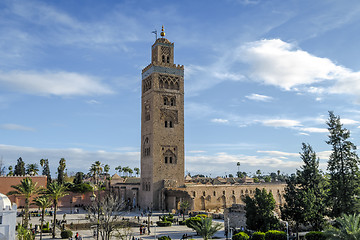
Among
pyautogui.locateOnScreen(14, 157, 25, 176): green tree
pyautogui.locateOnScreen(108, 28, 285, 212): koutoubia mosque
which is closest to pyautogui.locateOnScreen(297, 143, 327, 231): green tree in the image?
pyautogui.locateOnScreen(108, 28, 285, 212): koutoubia mosque

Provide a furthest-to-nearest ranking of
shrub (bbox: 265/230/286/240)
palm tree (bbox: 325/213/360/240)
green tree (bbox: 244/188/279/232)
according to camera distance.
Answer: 1. green tree (bbox: 244/188/279/232)
2. shrub (bbox: 265/230/286/240)
3. palm tree (bbox: 325/213/360/240)

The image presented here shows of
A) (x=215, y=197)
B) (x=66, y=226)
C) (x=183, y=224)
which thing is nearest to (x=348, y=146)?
(x=183, y=224)

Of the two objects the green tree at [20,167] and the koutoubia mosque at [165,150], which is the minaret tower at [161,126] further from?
the green tree at [20,167]

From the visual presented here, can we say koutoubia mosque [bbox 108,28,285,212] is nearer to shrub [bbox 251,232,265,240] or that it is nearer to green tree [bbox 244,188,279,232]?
green tree [bbox 244,188,279,232]

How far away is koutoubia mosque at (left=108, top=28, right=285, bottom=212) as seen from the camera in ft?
150

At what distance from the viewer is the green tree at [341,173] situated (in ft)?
85.5

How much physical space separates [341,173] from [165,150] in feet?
85.1

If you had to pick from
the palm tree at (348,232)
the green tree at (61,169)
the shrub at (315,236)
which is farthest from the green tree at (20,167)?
the palm tree at (348,232)

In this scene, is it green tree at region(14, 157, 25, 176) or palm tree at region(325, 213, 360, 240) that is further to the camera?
green tree at region(14, 157, 25, 176)

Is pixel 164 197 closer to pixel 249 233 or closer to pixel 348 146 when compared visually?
pixel 249 233

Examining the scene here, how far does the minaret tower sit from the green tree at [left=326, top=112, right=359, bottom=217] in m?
24.3

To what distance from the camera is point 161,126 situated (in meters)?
48.1

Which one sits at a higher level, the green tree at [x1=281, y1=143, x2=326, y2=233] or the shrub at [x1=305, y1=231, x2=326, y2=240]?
the green tree at [x1=281, y1=143, x2=326, y2=233]

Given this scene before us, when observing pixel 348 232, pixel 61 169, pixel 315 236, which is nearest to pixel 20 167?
pixel 61 169
